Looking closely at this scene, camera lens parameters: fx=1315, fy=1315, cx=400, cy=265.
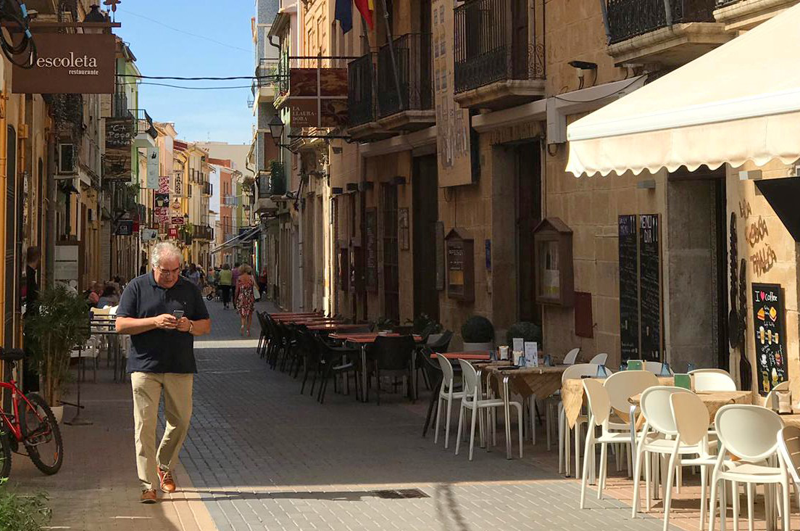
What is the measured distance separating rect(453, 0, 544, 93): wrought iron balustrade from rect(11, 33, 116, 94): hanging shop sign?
654 cm

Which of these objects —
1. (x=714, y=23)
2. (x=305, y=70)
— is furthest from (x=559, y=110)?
(x=305, y=70)

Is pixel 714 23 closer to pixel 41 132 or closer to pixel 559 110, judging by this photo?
pixel 559 110

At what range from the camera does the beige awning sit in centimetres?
645

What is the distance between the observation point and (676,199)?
1385cm

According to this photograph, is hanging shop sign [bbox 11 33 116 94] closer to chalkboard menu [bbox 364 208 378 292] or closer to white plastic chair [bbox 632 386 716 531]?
white plastic chair [bbox 632 386 716 531]

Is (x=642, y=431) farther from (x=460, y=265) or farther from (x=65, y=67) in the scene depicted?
(x=460, y=265)

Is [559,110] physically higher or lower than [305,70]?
lower

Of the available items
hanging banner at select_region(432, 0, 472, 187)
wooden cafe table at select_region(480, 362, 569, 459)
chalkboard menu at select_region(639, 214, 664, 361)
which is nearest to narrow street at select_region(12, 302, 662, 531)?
wooden cafe table at select_region(480, 362, 569, 459)

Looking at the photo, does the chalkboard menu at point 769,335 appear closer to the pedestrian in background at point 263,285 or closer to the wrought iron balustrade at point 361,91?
the wrought iron balustrade at point 361,91

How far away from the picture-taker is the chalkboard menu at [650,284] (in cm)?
1402

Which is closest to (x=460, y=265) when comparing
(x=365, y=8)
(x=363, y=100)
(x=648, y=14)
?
(x=363, y=100)

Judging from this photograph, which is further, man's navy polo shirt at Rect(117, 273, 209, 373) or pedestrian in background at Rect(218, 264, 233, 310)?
pedestrian in background at Rect(218, 264, 233, 310)

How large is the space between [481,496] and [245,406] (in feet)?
22.9

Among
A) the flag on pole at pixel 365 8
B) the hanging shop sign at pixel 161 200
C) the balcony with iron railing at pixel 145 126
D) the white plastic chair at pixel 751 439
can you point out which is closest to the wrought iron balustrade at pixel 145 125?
the balcony with iron railing at pixel 145 126
